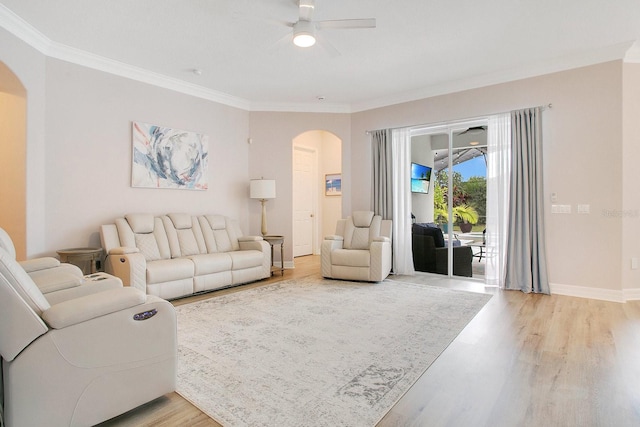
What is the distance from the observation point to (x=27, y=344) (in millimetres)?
1528

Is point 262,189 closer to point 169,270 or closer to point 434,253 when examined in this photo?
point 169,270

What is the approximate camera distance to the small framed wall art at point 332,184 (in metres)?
7.87

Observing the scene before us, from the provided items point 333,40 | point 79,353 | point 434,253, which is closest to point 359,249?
point 434,253

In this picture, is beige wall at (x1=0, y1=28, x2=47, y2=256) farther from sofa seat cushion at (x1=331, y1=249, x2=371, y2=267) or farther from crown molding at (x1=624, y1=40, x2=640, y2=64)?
crown molding at (x1=624, y1=40, x2=640, y2=64)

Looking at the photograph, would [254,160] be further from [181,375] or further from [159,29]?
[181,375]

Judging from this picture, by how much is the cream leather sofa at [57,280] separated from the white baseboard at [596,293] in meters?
4.87

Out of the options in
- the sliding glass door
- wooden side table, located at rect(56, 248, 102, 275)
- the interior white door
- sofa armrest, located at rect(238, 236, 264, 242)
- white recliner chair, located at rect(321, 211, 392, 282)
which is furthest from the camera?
the interior white door

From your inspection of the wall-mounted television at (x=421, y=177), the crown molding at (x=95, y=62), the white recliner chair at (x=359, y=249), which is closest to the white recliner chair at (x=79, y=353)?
the crown molding at (x=95, y=62)

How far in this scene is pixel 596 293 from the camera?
4133 millimetres

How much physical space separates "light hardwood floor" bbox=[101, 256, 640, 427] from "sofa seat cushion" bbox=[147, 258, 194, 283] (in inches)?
84.3

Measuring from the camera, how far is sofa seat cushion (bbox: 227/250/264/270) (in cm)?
476

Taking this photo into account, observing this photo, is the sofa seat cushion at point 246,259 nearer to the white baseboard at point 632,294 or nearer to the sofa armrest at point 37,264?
the sofa armrest at point 37,264

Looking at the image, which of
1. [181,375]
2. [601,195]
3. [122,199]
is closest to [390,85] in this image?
[601,195]

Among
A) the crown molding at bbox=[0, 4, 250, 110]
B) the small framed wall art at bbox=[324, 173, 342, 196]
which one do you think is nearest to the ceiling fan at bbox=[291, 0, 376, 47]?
the crown molding at bbox=[0, 4, 250, 110]
